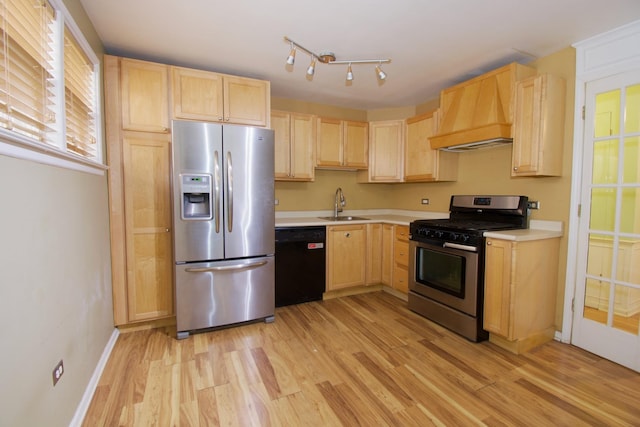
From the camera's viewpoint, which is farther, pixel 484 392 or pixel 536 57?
pixel 536 57

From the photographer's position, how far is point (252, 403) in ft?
5.81

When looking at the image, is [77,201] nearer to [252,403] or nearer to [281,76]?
[252,403]

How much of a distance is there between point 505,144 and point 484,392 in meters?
2.25

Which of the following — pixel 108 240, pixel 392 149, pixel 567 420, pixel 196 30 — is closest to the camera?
pixel 567 420

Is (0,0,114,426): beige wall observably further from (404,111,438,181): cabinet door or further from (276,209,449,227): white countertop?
(404,111,438,181): cabinet door

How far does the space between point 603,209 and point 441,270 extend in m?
1.33

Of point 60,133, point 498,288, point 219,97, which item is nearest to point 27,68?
point 60,133

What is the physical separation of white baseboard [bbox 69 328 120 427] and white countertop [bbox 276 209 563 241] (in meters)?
1.74

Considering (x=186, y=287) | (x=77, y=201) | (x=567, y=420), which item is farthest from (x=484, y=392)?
(x=77, y=201)

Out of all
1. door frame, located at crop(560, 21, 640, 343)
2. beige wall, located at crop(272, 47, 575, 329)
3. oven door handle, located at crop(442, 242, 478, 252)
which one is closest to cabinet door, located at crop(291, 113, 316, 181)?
beige wall, located at crop(272, 47, 575, 329)

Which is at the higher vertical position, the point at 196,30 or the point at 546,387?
the point at 196,30

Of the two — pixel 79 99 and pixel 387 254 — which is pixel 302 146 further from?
pixel 79 99

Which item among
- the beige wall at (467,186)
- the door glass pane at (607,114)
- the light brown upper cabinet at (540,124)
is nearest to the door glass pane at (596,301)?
the beige wall at (467,186)

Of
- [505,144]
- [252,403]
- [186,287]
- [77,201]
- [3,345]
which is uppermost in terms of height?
[505,144]
